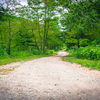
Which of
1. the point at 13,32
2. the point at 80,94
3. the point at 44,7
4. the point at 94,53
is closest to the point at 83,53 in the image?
the point at 94,53

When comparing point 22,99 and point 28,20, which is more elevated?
point 28,20

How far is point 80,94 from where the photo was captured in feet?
10.2

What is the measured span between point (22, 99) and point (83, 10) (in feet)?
36.4

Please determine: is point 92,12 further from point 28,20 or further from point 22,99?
point 28,20

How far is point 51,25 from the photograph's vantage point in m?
22.4

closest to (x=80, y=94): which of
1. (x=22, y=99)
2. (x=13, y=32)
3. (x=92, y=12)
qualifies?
(x=22, y=99)

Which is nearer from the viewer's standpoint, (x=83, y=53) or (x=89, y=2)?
(x=89, y=2)

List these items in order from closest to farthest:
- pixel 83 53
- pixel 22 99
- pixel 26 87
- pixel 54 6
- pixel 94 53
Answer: pixel 22 99 → pixel 26 87 → pixel 94 53 → pixel 83 53 → pixel 54 6

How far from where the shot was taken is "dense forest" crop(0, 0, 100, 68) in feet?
35.2

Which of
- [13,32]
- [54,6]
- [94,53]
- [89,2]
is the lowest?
[94,53]

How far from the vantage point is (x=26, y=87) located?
3520 mm

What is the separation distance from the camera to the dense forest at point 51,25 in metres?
10.7

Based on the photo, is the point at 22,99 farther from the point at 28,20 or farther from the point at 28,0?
the point at 28,0

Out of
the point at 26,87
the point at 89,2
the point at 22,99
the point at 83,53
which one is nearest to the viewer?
the point at 22,99
